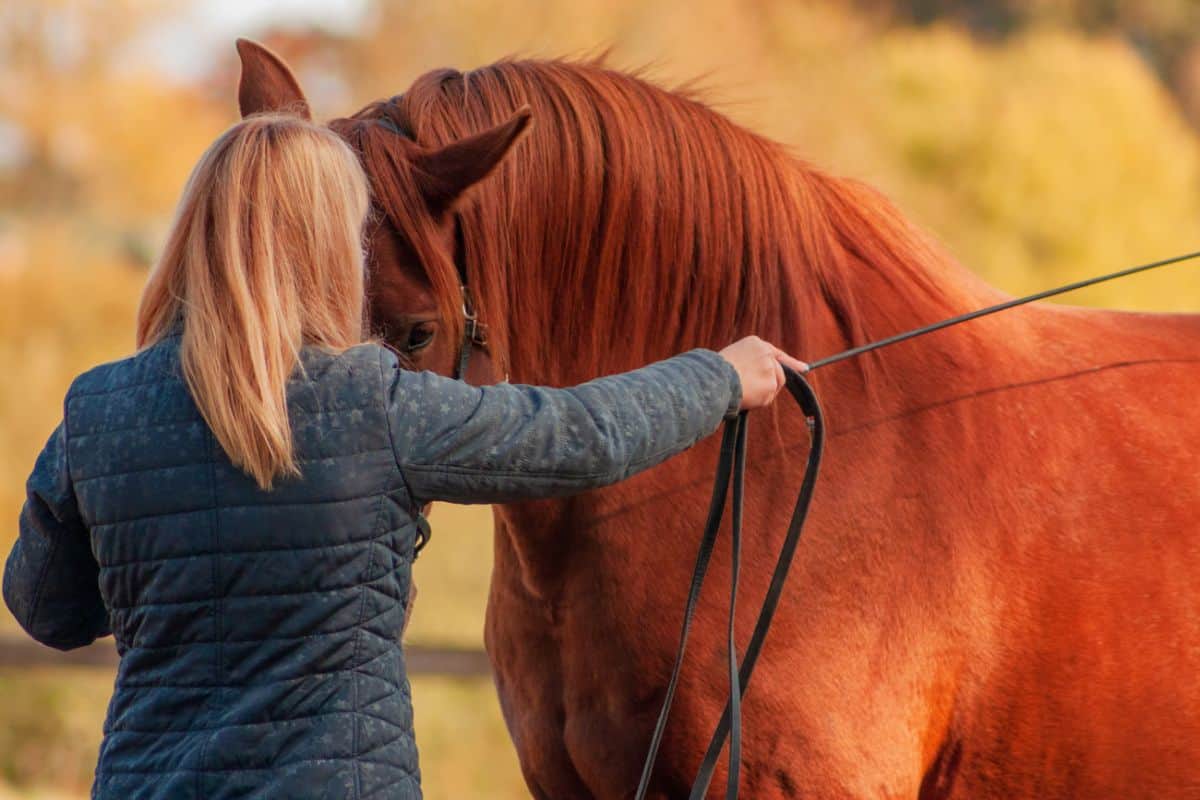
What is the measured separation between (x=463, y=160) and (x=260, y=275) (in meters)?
0.47

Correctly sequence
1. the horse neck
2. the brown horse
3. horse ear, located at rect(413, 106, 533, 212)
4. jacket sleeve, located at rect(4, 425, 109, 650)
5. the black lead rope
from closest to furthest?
jacket sleeve, located at rect(4, 425, 109, 650) → horse ear, located at rect(413, 106, 533, 212) → the black lead rope → the brown horse → the horse neck

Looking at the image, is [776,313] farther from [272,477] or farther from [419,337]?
[272,477]

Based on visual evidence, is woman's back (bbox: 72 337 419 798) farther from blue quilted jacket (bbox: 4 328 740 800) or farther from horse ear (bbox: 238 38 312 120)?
horse ear (bbox: 238 38 312 120)

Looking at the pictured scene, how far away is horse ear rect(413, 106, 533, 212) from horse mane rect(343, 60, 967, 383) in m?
0.15

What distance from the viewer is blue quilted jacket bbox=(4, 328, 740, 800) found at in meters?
1.81

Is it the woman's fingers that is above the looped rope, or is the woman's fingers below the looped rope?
above

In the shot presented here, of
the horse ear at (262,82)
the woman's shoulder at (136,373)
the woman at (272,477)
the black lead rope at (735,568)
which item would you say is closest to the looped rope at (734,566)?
the black lead rope at (735,568)

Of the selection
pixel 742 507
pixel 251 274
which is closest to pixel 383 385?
pixel 251 274

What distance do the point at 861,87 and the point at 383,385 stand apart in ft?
47.3

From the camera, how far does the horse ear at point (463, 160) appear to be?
2.09 meters

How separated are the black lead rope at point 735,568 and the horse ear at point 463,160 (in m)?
A: 0.64

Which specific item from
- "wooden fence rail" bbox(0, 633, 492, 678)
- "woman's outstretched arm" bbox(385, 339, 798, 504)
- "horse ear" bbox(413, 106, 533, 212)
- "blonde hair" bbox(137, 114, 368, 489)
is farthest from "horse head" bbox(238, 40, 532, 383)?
"wooden fence rail" bbox(0, 633, 492, 678)

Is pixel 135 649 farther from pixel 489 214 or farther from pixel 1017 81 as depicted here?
pixel 1017 81

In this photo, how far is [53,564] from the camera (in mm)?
2004
